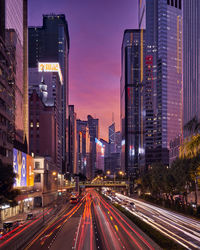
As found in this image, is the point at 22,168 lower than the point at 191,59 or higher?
lower

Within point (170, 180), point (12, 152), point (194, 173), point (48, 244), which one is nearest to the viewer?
point (48, 244)

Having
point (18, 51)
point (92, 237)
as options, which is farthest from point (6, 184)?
point (18, 51)

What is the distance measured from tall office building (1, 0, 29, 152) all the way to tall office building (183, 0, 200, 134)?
8109 centimetres

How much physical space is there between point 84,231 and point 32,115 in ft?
484

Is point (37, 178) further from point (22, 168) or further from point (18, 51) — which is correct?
point (18, 51)

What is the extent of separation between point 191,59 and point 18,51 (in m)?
93.0

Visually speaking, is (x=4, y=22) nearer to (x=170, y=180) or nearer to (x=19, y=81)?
(x=19, y=81)

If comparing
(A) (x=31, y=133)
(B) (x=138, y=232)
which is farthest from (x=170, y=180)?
(A) (x=31, y=133)

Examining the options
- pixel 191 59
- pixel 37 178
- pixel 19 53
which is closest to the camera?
pixel 37 178

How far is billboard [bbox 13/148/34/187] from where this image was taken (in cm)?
7694

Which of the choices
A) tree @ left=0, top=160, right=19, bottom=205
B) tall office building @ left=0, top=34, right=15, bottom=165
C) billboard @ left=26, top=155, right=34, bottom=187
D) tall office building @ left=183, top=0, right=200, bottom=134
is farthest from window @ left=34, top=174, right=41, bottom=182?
tall office building @ left=183, top=0, right=200, bottom=134

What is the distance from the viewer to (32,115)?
191 m

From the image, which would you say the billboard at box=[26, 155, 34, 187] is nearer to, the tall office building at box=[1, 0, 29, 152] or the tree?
the tall office building at box=[1, 0, 29, 152]

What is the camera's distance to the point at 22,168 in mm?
84688
